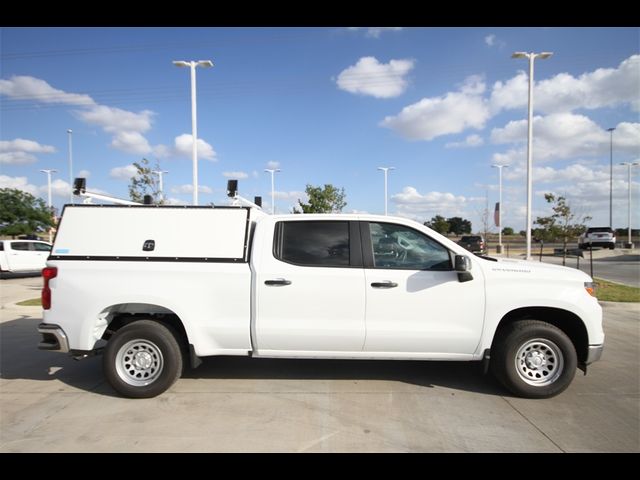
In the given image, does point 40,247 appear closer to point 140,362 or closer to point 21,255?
point 21,255

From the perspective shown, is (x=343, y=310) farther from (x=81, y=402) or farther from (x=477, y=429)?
(x=81, y=402)

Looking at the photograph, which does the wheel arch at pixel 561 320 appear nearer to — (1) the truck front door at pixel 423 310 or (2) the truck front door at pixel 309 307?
(1) the truck front door at pixel 423 310

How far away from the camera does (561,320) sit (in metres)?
4.37

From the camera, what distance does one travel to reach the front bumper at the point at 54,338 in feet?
13.7

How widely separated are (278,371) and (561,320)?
3.36 metres

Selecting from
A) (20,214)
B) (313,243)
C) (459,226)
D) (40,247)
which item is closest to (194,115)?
(40,247)

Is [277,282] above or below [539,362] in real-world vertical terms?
above

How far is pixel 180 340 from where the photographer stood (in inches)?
171

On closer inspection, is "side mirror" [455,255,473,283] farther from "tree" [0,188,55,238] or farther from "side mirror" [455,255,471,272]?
"tree" [0,188,55,238]

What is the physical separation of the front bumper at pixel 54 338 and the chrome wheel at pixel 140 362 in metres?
0.62

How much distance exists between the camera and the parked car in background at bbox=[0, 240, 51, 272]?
16.1 m

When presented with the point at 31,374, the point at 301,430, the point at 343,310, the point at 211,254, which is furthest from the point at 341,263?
the point at 31,374

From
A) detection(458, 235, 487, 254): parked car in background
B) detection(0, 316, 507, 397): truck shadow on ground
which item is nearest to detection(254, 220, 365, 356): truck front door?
detection(0, 316, 507, 397): truck shadow on ground

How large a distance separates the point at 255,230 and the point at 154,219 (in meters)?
1.10
